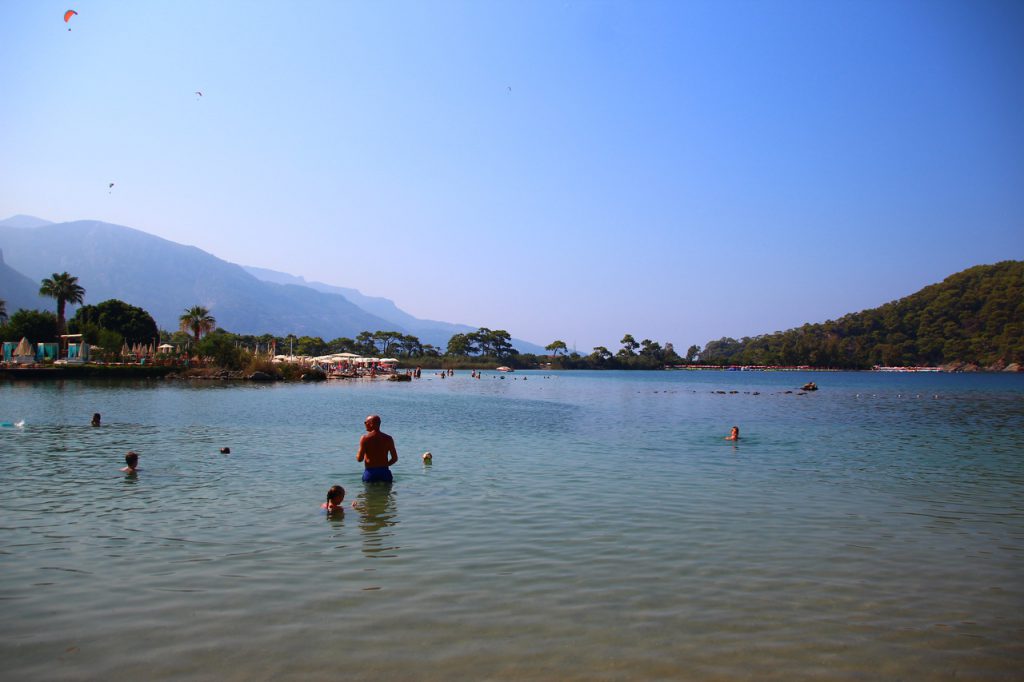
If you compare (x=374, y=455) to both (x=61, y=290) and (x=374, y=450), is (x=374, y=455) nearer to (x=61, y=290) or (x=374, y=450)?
(x=374, y=450)

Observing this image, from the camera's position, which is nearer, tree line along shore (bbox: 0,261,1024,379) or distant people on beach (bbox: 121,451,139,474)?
distant people on beach (bbox: 121,451,139,474)

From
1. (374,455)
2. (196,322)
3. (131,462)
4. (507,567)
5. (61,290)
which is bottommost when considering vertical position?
(507,567)

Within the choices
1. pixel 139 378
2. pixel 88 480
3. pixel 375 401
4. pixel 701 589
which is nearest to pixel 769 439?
pixel 701 589

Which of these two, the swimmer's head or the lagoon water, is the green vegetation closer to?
the lagoon water

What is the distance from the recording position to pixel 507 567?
8641 millimetres

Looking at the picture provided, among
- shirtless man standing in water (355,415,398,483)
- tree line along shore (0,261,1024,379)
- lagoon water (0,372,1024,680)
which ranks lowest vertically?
lagoon water (0,372,1024,680)

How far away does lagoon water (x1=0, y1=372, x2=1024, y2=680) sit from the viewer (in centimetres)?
583

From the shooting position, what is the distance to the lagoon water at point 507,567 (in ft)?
19.1

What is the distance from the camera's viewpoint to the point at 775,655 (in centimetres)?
597

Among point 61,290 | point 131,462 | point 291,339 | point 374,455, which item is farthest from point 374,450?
point 291,339

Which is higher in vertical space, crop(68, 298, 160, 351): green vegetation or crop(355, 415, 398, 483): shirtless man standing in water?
crop(68, 298, 160, 351): green vegetation

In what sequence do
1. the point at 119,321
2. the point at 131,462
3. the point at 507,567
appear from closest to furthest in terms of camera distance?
the point at 507,567
the point at 131,462
the point at 119,321

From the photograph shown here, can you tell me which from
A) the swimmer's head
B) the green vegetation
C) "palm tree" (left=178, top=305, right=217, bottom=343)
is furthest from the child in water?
the green vegetation

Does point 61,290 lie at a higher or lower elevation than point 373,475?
higher
